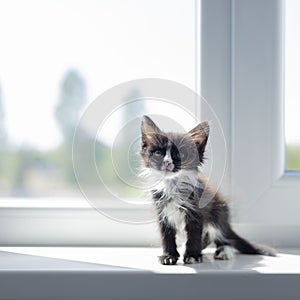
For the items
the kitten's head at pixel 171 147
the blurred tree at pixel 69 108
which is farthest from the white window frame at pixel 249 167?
the kitten's head at pixel 171 147

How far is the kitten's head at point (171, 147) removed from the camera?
113 centimetres

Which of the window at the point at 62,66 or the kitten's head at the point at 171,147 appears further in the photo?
the window at the point at 62,66

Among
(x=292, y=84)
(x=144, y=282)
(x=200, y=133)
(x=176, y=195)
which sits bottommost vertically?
(x=144, y=282)

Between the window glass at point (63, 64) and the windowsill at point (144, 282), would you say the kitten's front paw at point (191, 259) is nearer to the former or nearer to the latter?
the windowsill at point (144, 282)

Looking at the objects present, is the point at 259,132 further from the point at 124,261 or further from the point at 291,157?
the point at 124,261

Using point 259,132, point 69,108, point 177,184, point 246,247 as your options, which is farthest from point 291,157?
point 69,108

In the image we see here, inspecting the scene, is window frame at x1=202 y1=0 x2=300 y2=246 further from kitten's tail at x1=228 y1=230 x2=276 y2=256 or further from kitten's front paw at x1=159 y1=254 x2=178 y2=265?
kitten's front paw at x1=159 y1=254 x2=178 y2=265

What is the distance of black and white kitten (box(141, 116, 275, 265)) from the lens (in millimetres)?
1134

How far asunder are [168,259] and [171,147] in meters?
0.19

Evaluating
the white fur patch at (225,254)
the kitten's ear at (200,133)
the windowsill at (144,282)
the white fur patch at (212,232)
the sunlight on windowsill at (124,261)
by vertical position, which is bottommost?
the windowsill at (144,282)

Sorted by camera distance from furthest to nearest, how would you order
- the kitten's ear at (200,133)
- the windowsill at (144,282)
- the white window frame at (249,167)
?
the white window frame at (249,167) < the kitten's ear at (200,133) < the windowsill at (144,282)

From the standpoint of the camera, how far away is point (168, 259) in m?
1.13

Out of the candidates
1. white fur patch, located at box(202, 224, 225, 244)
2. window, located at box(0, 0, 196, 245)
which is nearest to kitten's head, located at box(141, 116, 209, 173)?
white fur patch, located at box(202, 224, 225, 244)

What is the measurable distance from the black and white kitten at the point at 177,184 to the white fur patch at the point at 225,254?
0.05m
